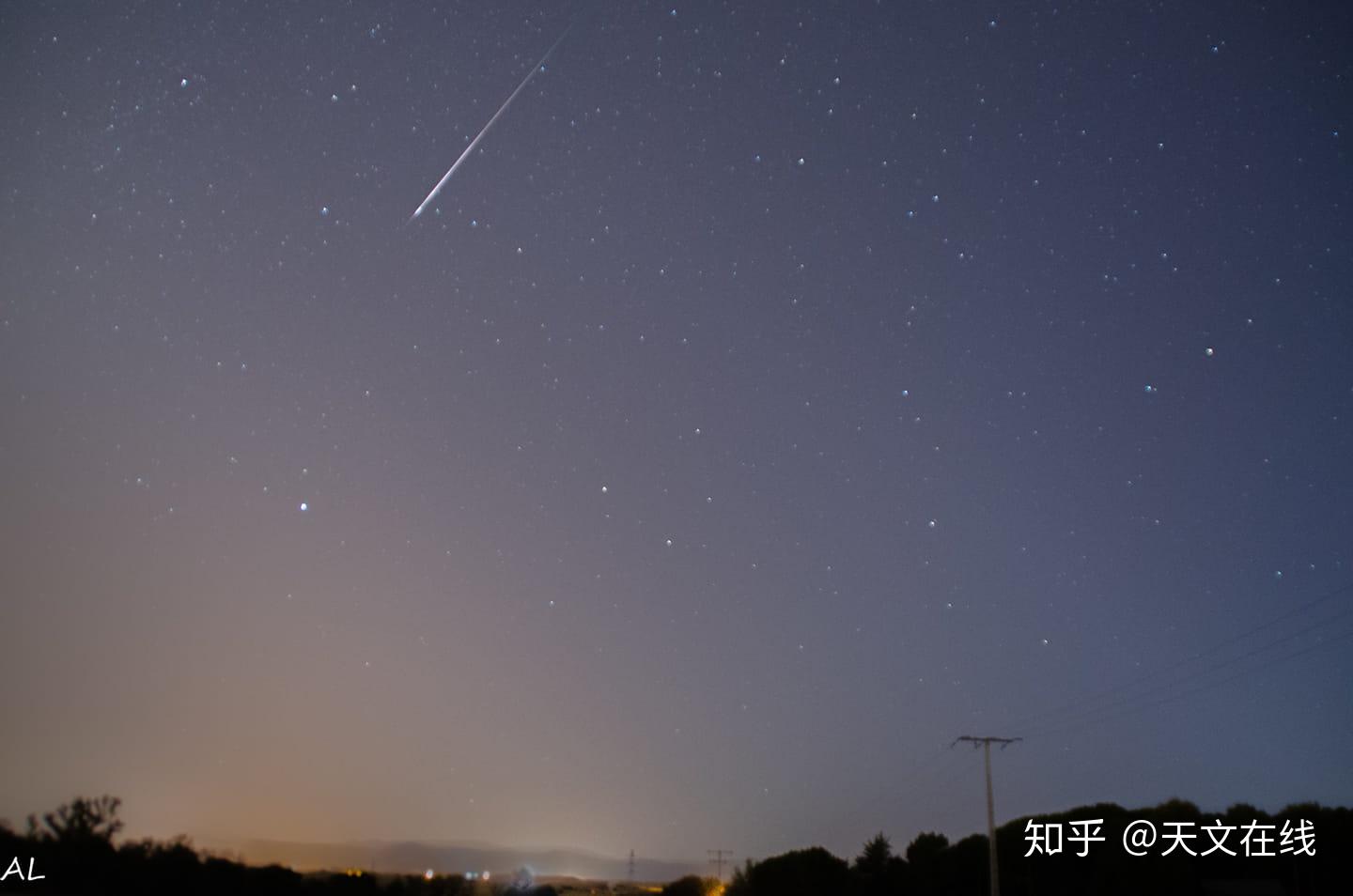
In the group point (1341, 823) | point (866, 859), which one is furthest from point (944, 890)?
point (1341, 823)

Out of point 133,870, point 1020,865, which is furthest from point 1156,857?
point 133,870

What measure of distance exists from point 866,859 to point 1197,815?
21.5m

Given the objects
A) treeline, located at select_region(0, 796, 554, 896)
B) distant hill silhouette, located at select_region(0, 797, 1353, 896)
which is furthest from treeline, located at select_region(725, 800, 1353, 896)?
treeline, located at select_region(0, 796, 554, 896)

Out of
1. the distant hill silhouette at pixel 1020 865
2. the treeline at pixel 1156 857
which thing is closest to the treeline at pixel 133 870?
the distant hill silhouette at pixel 1020 865

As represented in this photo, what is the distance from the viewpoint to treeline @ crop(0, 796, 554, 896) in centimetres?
4156

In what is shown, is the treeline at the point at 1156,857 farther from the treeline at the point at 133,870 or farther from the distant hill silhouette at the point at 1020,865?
the treeline at the point at 133,870

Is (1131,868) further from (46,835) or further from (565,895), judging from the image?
(565,895)

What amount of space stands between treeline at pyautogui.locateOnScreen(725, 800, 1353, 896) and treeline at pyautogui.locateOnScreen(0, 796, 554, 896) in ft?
93.1

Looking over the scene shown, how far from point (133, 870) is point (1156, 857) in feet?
139

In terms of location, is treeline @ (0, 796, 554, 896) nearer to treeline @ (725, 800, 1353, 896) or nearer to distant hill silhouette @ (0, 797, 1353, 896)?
distant hill silhouette @ (0, 797, 1353, 896)

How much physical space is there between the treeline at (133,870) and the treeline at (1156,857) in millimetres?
28376

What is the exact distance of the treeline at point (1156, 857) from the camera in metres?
42.3

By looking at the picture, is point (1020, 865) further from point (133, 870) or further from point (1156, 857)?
point (133, 870)

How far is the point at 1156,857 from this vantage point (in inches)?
1693
